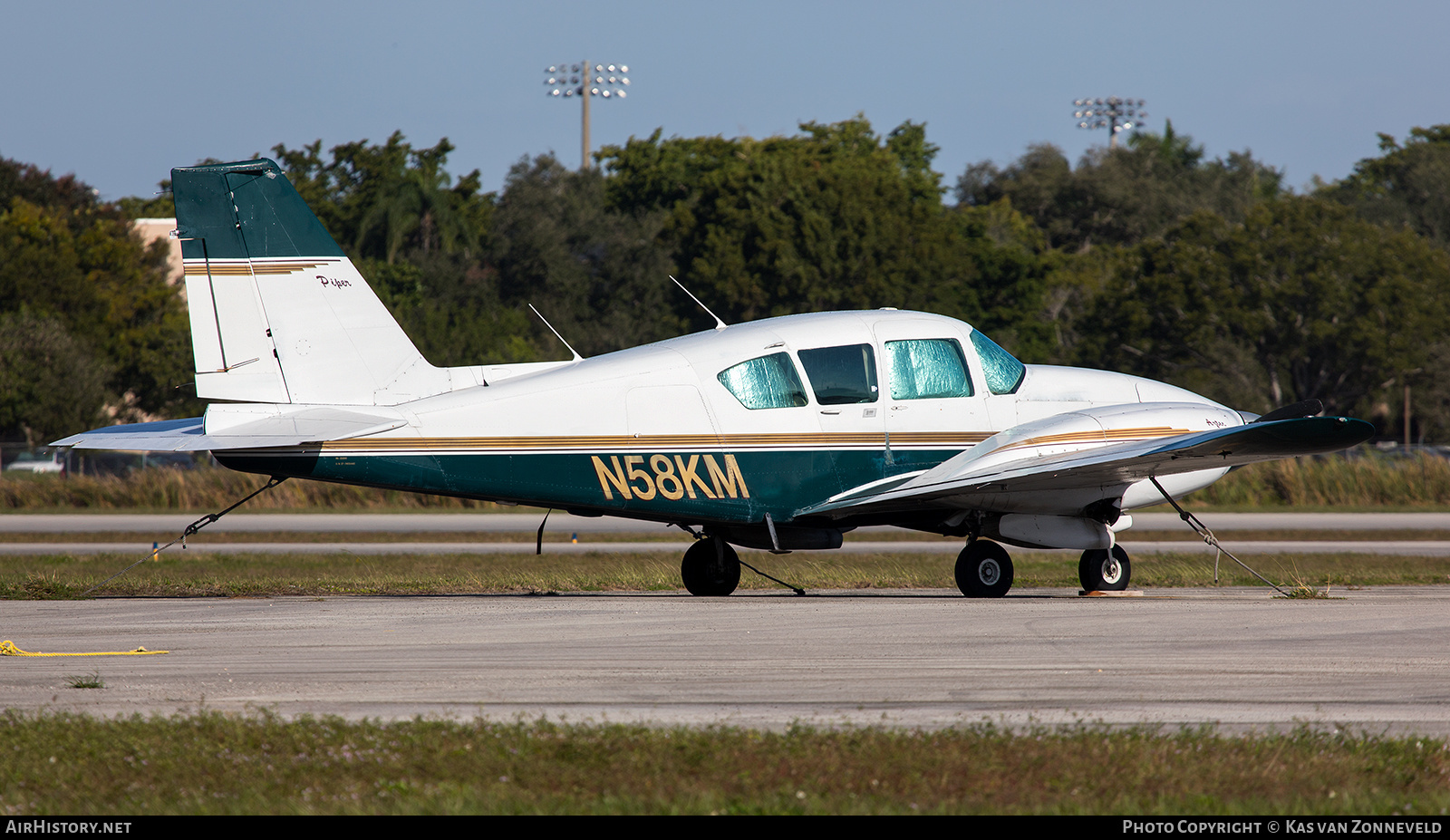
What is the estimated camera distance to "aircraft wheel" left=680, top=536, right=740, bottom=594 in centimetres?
1527

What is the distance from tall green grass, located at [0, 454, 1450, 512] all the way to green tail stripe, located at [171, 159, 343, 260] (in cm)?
2337

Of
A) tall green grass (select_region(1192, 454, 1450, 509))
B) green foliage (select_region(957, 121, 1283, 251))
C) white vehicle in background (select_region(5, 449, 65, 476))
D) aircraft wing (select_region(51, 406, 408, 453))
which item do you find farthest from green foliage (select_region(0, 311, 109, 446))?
green foliage (select_region(957, 121, 1283, 251))

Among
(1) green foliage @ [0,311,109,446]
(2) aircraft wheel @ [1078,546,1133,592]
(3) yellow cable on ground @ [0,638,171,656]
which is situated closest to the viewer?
(3) yellow cable on ground @ [0,638,171,656]

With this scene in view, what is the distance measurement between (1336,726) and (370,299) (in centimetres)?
998

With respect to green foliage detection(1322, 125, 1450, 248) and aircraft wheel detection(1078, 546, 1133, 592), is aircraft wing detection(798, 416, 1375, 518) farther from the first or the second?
green foliage detection(1322, 125, 1450, 248)

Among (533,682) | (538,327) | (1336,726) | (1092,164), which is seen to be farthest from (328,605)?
(1092,164)

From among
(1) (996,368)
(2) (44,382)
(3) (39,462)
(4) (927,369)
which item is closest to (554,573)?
(4) (927,369)

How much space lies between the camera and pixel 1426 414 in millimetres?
60656

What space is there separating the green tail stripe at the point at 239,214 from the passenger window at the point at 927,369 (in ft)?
18.6

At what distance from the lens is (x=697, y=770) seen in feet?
21.5

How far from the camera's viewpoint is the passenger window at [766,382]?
14.1 metres

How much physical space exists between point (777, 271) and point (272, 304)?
52.6 metres

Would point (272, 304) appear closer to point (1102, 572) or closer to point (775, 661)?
point (775, 661)

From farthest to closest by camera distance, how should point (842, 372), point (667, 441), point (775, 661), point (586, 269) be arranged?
point (586, 269)
point (842, 372)
point (667, 441)
point (775, 661)
